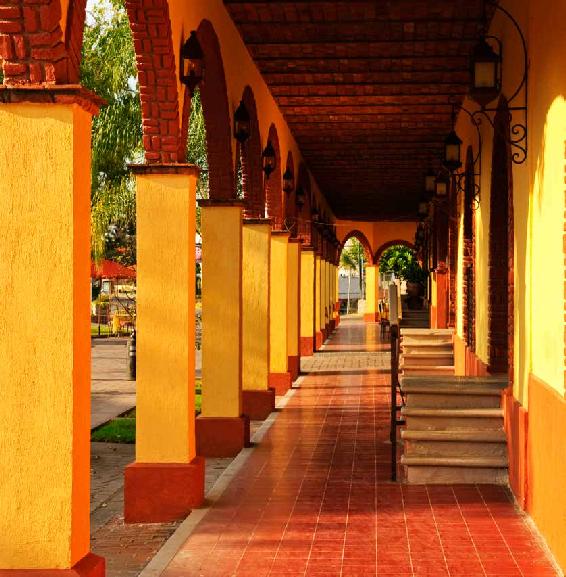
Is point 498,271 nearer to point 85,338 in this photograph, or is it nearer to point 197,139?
point 85,338

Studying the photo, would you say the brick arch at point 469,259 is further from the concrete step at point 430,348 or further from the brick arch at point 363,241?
the brick arch at point 363,241

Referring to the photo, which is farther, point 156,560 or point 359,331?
point 359,331

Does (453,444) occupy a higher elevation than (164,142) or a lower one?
lower

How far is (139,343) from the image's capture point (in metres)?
8.48

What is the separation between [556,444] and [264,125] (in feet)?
28.6

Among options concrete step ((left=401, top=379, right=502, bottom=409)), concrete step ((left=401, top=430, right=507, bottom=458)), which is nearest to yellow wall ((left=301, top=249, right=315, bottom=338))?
concrete step ((left=401, top=379, right=502, bottom=409))

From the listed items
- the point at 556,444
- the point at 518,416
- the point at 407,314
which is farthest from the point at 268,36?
the point at 407,314

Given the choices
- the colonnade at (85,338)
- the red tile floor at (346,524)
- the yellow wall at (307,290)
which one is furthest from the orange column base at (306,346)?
the red tile floor at (346,524)

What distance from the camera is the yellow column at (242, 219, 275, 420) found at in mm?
14047

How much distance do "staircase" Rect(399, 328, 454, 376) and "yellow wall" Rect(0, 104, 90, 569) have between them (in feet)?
39.4

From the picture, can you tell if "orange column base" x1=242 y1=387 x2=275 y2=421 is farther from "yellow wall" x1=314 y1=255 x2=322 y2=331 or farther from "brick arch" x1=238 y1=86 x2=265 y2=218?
"yellow wall" x1=314 y1=255 x2=322 y2=331

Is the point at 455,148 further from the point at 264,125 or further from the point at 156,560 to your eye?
the point at 156,560

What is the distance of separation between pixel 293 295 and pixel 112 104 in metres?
5.45

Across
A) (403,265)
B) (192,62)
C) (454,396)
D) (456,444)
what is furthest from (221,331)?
(403,265)
